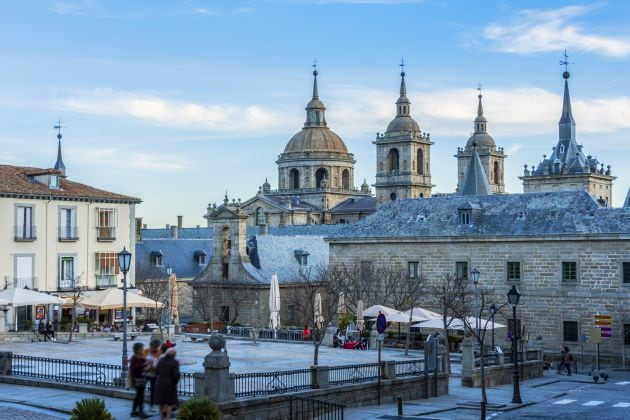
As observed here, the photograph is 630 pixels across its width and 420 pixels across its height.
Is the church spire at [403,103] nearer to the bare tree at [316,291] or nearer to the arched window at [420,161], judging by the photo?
the arched window at [420,161]

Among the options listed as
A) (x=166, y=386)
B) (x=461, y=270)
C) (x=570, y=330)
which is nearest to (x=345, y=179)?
(x=461, y=270)

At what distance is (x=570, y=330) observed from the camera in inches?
1998

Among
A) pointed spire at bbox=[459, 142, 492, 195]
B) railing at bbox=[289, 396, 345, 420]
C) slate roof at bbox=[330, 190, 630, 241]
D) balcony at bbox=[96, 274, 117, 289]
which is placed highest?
pointed spire at bbox=[459, 142, 492, 195]

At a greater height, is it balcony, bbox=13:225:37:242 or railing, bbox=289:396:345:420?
balcony, bbox=13:225:37:242

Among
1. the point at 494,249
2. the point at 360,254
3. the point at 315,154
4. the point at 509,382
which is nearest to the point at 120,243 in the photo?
the point at 360,254

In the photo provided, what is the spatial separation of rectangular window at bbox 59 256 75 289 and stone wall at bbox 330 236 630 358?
16.7 m

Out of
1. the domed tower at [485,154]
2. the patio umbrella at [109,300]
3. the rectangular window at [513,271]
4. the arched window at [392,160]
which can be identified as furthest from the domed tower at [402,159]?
the patio umbrella at [109,300]

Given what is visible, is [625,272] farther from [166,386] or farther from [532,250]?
[166,386]

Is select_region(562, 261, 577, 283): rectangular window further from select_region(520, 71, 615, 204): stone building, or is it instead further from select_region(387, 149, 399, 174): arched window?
select_region(387, 149, 399, 174): arched window

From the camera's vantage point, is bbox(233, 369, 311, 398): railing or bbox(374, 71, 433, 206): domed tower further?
bbox(374, 71, 433, 206): domed tower

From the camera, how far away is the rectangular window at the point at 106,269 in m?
50.8

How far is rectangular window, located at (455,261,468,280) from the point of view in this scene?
54.5 metres

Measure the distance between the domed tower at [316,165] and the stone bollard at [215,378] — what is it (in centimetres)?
11983

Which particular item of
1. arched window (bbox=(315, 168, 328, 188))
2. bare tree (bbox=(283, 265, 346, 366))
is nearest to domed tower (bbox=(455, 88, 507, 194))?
arched window (bbox=(315, 168, 328, 188))
